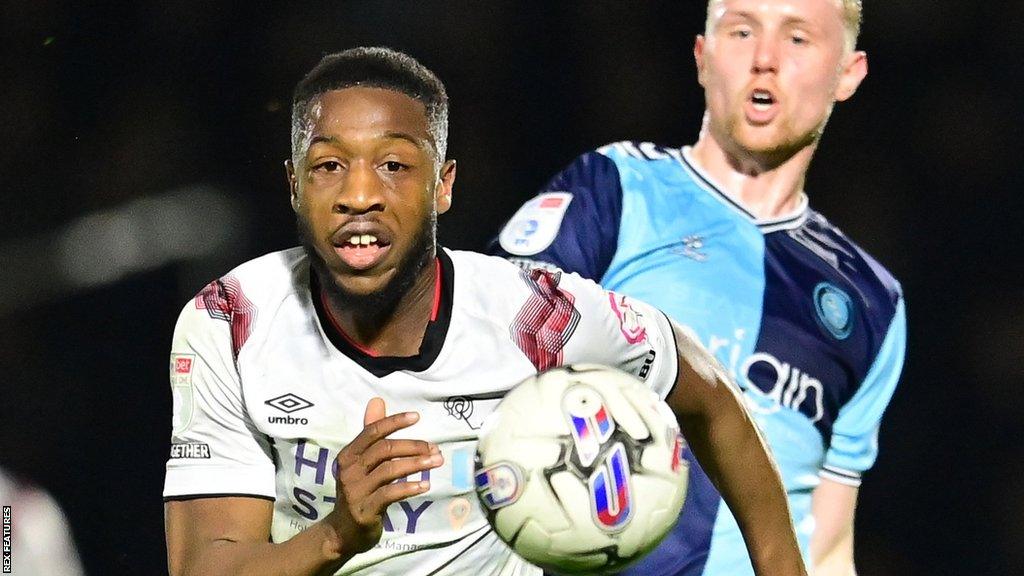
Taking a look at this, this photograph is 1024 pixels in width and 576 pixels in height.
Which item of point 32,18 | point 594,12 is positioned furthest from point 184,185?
point 594,12

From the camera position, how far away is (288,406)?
2.41 metres

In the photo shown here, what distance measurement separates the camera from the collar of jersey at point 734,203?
3516 mm

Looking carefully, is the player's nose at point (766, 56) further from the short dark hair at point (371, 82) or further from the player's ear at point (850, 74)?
the short dark hair at point (371, 82)

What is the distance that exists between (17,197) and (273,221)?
27.3 inches

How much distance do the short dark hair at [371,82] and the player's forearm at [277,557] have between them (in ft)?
2.14

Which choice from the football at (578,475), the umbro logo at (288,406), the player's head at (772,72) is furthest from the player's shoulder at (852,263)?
the umbro logo at (288,406)

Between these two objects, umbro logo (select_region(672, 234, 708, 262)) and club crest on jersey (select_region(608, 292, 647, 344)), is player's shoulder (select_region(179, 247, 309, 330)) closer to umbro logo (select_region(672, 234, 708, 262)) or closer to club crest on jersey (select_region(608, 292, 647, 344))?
club crest on jersey (select_region(608, 292, 647, 344))

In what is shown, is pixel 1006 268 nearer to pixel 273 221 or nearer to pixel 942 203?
pixel 942 203

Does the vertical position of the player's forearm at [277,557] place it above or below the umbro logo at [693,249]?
below

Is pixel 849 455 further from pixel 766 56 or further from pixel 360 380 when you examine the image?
pixel 360 380

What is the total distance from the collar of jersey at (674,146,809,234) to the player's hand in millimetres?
1700

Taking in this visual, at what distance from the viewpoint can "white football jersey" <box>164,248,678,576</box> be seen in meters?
2.41

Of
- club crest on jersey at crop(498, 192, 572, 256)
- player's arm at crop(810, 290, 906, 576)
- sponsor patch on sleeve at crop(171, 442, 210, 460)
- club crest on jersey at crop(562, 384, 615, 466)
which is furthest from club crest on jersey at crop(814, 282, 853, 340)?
sponsor patch on sleeve at crop(171, 442, 210, 460)

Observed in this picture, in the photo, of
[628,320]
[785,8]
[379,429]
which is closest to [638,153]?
[785,8]
